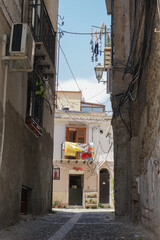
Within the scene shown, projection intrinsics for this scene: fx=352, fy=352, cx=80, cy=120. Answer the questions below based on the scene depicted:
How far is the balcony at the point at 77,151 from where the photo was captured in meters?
31.0

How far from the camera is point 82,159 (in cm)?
3156

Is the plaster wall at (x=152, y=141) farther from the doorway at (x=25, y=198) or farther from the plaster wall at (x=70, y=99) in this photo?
the plaster wall at (x=70, y=99)

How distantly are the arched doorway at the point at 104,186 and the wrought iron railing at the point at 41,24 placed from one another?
68.2 feet

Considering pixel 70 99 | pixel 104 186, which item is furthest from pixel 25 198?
pixel 70 99

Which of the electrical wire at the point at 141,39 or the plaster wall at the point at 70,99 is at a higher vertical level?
the plaster wall at the point at 70,99

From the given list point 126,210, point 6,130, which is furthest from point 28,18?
point 126,210

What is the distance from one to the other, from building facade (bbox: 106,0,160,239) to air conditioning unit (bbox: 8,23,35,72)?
2405 mm

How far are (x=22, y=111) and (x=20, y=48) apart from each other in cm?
253

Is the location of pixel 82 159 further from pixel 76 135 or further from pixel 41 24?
pixel 41 24

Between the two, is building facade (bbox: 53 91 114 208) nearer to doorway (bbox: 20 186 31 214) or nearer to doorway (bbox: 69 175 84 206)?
doorway (bbox: 69 175 84 206)

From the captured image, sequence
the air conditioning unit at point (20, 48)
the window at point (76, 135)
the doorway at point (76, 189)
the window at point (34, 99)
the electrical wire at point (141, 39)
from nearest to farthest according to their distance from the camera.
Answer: the electrical wire at point (141, 39), the air conditioning unit at point (20, 48), the window at point (34, 99), the doorway at point (76, 189), the window at point (76, 135)

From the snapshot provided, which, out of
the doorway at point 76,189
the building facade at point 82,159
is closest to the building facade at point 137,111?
the building facade at point 82,159

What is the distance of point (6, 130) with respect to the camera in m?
7.61

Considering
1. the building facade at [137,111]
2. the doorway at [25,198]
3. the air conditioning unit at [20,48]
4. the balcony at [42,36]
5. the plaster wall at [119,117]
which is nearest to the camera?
the building facade at [137,111]
